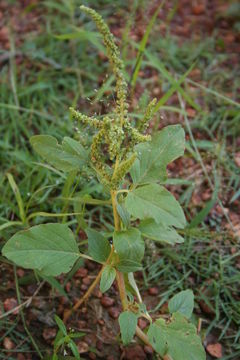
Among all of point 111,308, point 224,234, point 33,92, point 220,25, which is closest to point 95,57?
point 33,92

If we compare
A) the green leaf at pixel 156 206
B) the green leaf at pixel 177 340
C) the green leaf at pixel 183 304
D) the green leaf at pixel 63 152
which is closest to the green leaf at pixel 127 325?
the green leaf at pixel 177 340

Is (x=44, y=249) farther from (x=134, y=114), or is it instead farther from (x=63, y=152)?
(x=134, y=114)

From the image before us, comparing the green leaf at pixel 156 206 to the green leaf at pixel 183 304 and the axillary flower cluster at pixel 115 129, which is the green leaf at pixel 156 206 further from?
the green leaf at pixel 183 304

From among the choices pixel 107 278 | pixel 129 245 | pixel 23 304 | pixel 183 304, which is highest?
pixel 129 245

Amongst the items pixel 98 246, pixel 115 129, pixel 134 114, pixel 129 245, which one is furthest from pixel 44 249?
pixel 134 114

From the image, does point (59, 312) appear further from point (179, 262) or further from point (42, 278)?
point (179, 262)

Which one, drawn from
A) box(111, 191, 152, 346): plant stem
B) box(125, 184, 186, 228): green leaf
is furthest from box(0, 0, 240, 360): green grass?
box(125, 184, 186, 228): green leaf

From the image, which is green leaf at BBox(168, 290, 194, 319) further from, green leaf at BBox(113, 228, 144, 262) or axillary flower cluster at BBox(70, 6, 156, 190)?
axillary flower cluster at BBox(70, 6, 156, 190)
